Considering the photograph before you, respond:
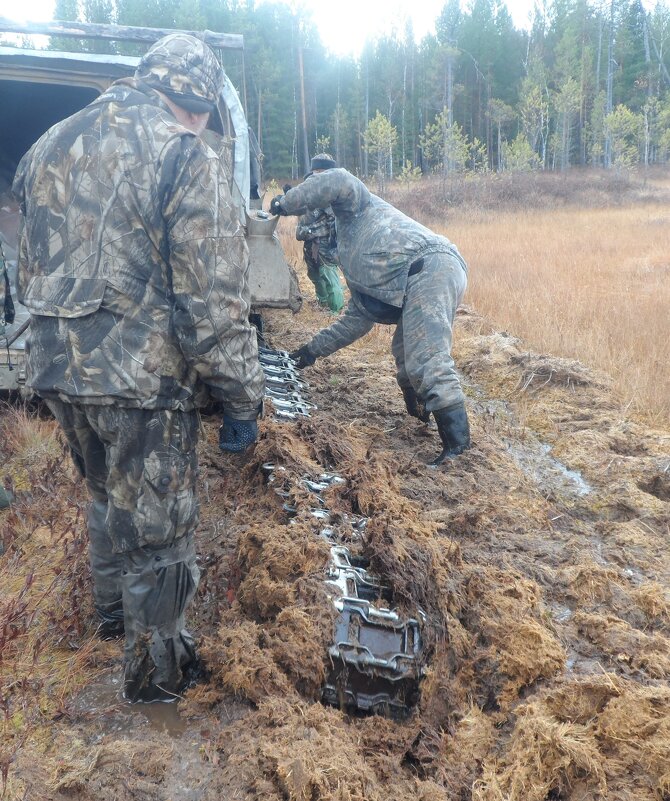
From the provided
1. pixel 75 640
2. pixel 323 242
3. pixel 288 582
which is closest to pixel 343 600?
pixel 288 582

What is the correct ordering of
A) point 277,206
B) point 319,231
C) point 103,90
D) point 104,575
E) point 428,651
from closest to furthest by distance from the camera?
1. point 428,651
2. point 104,575
3. point 277,206
4. point 103,90
5. point 319,231

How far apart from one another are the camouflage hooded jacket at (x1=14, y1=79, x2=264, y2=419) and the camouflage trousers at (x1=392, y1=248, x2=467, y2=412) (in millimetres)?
2377

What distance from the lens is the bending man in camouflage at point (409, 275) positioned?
4422 millimetres

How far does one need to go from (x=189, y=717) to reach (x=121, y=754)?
0.30 m

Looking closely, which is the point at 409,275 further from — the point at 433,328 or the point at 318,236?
the point at 318,236

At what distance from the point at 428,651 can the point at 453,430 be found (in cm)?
227

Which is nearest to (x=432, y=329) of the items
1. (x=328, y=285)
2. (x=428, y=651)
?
(x=428, y=651)

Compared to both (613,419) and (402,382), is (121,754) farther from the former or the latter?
(613,419)

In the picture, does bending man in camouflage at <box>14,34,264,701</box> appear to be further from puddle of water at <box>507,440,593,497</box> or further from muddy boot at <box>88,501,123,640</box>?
puddle of water at <box>507,440,593,497</box>

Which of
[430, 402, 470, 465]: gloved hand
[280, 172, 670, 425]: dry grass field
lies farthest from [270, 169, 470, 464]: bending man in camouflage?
[280, 172, 670, 425]: dry grass field

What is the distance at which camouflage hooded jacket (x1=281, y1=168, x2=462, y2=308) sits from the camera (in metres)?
4.57

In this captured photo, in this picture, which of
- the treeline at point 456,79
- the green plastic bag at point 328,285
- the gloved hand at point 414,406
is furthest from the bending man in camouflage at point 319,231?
the treeline at point 456,79

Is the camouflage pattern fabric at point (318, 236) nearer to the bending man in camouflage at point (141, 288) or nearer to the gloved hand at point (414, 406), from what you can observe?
the gloved hand at point (414, 406)

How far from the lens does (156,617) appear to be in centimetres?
239
